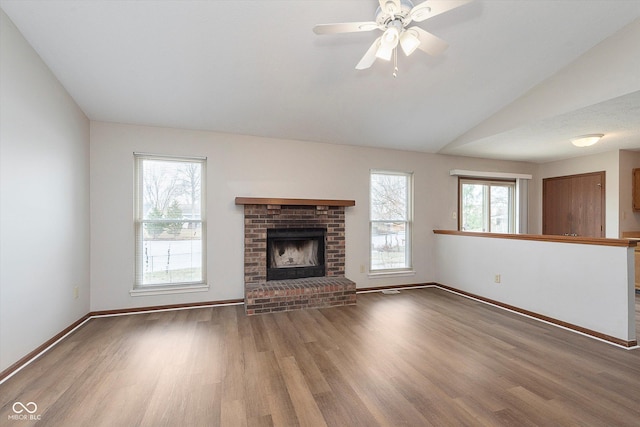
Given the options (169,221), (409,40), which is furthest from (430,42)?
(169,221)

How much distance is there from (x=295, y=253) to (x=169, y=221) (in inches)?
70.0

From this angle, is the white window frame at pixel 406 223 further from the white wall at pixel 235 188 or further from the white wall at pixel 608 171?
the white wall at pixel 608 171

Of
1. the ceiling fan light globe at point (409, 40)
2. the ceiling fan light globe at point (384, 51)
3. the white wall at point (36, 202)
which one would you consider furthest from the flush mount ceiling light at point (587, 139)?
the white wall at point (36, 202)

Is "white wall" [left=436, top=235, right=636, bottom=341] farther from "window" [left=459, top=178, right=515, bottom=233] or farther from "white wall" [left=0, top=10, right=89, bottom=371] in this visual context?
"white wall" [left=0, top=10, right=89, bottom=371]

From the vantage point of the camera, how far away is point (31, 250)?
236cm

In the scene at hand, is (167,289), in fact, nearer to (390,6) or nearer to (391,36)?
(391,36)

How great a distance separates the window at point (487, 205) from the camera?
17.5 feet

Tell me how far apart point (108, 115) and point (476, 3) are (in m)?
3.94

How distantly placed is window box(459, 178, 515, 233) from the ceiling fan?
3.83 metres

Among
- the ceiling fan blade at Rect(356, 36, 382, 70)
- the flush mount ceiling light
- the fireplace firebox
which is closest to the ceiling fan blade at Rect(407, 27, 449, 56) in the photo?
the ceiling fan blade at Rect(356, 36, 382, 70)

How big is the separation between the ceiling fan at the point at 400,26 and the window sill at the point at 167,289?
333cm

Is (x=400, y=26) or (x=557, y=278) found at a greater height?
(x=400, y=26)

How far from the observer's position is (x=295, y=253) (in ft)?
14.1

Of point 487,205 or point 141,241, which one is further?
point 487,205
